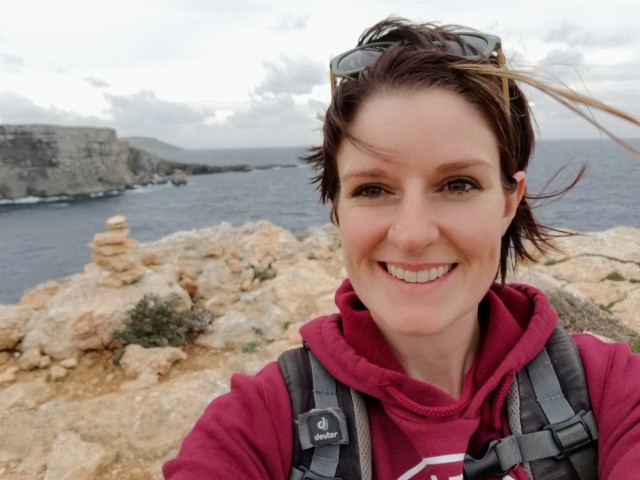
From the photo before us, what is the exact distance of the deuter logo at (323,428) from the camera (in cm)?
147

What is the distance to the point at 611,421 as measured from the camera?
1444mm

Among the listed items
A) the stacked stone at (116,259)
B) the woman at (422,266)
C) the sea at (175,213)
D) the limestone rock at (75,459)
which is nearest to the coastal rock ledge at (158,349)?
the limestone rock at (75,459)

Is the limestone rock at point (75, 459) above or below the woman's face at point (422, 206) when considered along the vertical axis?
below

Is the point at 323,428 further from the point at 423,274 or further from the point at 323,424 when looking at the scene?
the point at 423,274

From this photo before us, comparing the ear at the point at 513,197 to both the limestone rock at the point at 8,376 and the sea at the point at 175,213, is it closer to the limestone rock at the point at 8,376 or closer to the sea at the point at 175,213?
the sea at the point at 175,213

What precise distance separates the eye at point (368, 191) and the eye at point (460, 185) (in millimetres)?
211

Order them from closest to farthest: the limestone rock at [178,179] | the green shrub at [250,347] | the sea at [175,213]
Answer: the green shrub at [250,347] → the sea at [175,213] → the limestone rock at [178,179]

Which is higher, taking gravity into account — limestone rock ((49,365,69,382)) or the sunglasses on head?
the sunglasses on head

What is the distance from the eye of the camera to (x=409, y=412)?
1604 mm

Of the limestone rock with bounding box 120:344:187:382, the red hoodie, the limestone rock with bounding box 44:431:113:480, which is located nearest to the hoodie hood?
the red hoodie

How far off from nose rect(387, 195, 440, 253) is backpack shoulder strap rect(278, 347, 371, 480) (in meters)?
0.53

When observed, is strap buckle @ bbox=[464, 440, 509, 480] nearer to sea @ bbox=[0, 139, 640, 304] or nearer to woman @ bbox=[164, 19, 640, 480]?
woman @ bbox=[164, 19, 640, 480]

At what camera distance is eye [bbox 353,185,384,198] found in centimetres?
158

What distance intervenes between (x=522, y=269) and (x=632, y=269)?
1.84 m
